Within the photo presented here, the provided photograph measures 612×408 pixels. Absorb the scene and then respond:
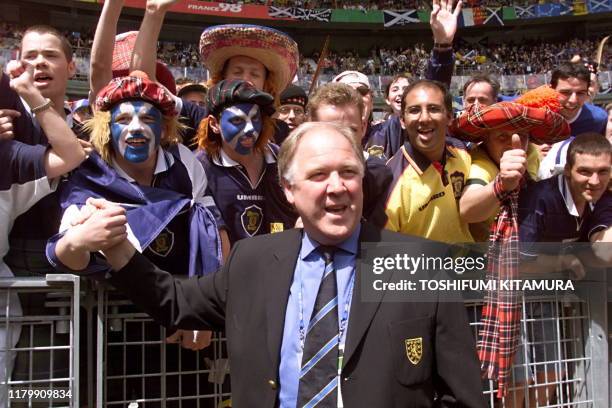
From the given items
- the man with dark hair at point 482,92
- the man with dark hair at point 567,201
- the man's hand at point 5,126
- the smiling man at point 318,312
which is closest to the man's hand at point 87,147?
the man's hand at point 5,126

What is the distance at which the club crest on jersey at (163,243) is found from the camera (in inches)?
93.4

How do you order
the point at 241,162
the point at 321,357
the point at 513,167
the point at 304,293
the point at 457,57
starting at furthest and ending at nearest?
the point at 457,57, the point at 241,162, the point at 513,167, the point at 304,293, the point at 321,357

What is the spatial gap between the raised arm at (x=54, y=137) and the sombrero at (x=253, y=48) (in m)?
1.38

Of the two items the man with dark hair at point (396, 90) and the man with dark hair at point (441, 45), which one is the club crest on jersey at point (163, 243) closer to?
the man with dark hair at point (441, 45)

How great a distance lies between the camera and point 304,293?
1818 mm

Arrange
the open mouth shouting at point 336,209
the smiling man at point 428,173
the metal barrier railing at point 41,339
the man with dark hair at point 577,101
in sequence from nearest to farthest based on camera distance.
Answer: the open mouth shouting at point 336,209, the metal barrier railing at point 41,339, the smiling man at point 428,173, the man with dark hair at point 577,101

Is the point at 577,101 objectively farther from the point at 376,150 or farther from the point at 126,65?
the point at 126,65

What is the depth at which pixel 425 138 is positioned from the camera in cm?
297

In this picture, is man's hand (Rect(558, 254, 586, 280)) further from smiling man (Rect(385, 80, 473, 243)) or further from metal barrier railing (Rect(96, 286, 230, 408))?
metal barrier railing (Rect(96, 286, 230, 408))

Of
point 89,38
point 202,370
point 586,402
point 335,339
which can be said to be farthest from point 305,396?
point 89,38

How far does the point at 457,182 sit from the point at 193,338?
1.52 m

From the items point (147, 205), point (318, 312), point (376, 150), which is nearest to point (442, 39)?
point (376, 150)

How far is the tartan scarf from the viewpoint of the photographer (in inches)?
94.0

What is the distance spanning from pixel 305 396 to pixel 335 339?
0.18m
